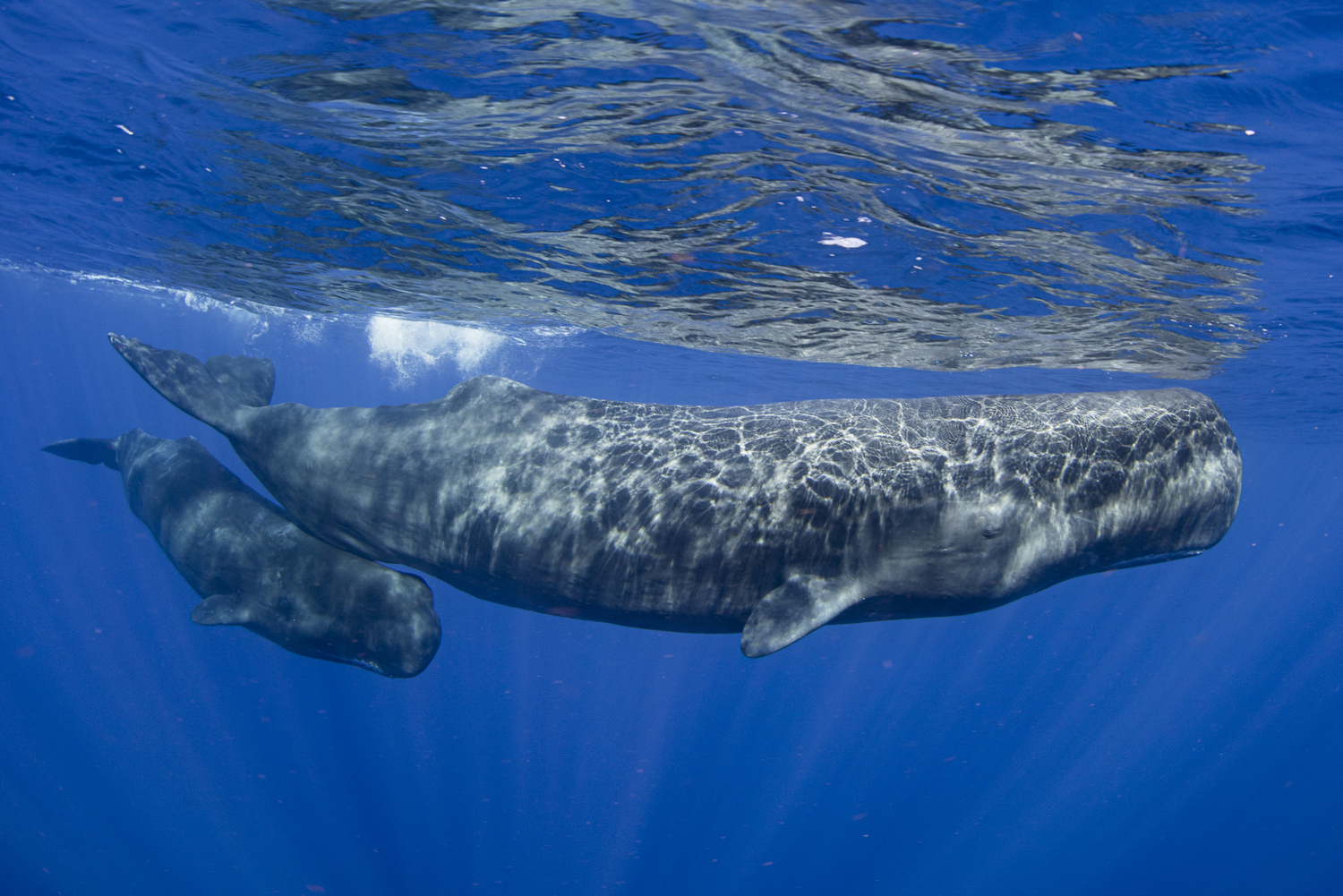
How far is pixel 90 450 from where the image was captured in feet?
36.0

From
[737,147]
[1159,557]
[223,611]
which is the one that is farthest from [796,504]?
[223,611]

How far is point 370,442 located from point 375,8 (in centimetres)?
446

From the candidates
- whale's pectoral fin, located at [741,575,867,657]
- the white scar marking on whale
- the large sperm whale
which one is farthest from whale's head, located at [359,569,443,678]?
the white scar marking on whale

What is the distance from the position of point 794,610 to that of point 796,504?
984mm

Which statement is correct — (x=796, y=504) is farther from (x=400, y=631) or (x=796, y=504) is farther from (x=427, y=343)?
(x=427, y=343)

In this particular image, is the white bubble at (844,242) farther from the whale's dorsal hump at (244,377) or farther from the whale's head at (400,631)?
the whale's dorsal hump at (244,377)

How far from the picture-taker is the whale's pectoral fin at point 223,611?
7.17 metres

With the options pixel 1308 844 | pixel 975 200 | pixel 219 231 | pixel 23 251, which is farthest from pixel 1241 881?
pixel 23 251

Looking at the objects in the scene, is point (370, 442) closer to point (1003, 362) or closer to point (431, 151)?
point (431, 151)

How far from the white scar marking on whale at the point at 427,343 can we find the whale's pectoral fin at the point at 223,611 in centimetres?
1979

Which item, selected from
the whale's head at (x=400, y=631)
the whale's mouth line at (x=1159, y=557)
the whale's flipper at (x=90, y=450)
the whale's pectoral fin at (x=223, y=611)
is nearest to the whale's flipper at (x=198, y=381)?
the whale's pectoral fin at (x=223, y=611)

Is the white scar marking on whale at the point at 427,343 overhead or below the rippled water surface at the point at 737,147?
below

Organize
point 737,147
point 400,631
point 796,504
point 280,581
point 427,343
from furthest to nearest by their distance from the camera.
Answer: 1. point 427,343
2. point 737,147
3. point 280,581
4. point 400,631
5. point 796,504

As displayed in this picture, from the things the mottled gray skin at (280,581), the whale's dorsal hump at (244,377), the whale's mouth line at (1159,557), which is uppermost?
the whale's mouth line at (1159,557)
